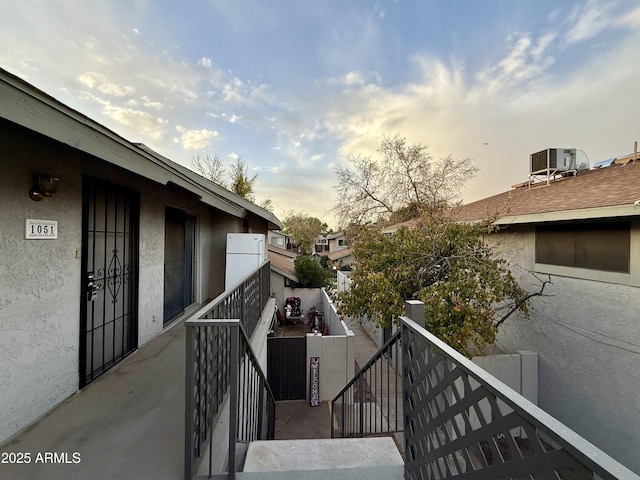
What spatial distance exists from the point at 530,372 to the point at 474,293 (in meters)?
2.95

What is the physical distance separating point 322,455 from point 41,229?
3.23m

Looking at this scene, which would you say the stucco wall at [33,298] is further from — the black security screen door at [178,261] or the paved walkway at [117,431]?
the black security screen door at [178,261]

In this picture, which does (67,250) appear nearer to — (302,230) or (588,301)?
(588,301)

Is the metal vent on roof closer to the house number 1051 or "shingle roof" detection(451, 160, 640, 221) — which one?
"shingle roof" detection(451, 160, 640, 221)

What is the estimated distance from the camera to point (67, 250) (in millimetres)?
2926

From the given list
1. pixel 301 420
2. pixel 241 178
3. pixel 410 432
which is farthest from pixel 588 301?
pixel 241 178

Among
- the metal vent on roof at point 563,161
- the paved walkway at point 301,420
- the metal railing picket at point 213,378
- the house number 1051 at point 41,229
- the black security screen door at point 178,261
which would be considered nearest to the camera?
the metal railing picket at point 213,378

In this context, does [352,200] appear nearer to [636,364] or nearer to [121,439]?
[636,364]

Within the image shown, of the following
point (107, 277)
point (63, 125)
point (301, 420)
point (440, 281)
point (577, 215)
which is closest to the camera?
point (63, 125)

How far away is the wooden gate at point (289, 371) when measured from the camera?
7.86 m

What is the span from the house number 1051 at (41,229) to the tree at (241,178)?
692 inches

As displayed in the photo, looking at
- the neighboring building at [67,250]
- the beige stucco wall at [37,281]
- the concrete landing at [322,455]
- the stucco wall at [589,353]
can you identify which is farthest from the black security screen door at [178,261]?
the stucco wall at [589,353]

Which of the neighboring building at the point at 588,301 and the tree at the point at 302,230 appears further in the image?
the tree at the point at 302,230

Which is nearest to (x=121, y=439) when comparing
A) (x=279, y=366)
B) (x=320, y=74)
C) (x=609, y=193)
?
(x=279, y=366)
